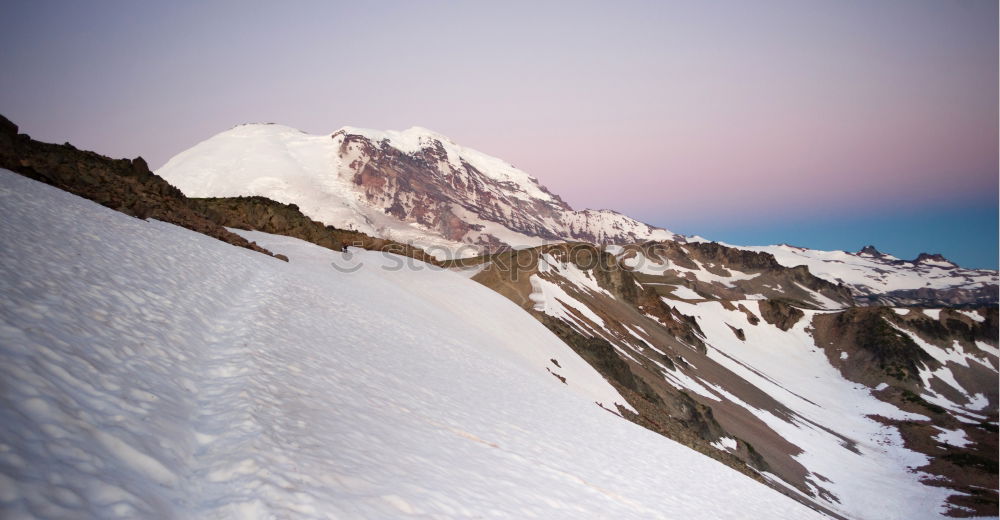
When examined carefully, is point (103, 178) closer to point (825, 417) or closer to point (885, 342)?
point (825, 417)

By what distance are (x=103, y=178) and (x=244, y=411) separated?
2215 cm

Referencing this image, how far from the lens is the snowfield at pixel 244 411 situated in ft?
13.2

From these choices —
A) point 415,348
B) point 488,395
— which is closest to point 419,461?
point 488,395

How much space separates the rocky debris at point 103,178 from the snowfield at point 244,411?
330cm

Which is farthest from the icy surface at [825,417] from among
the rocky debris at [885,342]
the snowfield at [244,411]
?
the snowfield at [244,411]

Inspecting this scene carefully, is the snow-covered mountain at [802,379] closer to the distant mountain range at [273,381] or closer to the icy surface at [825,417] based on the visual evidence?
the icy surface at [825,417]

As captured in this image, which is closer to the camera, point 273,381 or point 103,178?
point 273,381

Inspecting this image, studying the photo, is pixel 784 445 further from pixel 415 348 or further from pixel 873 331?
pixel 873 331

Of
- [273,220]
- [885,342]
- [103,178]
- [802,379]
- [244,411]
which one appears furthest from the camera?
[885,342]

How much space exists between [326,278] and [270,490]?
18.3 m

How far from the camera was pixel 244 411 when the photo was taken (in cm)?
586

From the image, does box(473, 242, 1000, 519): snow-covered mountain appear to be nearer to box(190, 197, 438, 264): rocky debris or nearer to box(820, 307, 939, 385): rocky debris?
box(820, 307, 939, 385): rocky debris

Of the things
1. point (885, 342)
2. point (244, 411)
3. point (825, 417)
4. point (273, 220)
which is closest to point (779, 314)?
point (885, 342)

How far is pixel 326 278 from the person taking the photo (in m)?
21.7
